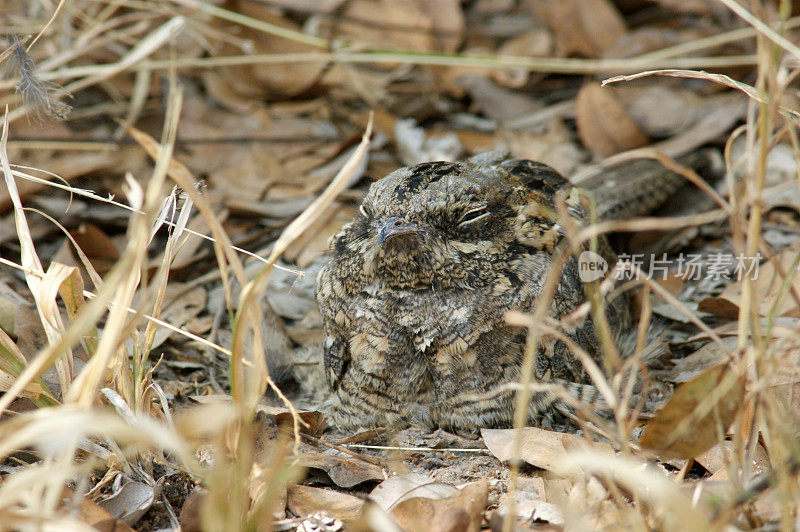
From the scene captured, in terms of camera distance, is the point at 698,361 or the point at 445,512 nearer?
the point at 445,512

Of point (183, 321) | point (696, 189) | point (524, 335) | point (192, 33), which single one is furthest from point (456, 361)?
point (192, 33)

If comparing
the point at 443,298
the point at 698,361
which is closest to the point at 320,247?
the point at 443,298

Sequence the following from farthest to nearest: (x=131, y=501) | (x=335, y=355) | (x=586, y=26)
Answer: (x=586, y=26) → (x=335, y=355) → (x=131, y=501)

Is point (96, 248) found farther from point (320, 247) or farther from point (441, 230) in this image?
point (441, 230)

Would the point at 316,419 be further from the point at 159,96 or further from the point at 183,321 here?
the point at 159,96

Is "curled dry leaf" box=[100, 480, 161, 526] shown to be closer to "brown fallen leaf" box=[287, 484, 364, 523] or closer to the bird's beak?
"brown fallen leaf" box=[287, 484, 364, 523]

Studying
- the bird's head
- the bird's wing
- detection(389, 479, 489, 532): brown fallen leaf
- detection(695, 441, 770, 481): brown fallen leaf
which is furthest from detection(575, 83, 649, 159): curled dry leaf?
detection(389, 479, 489, 532): brown fallen leaf

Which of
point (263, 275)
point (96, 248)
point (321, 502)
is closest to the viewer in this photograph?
point (263, 275)
